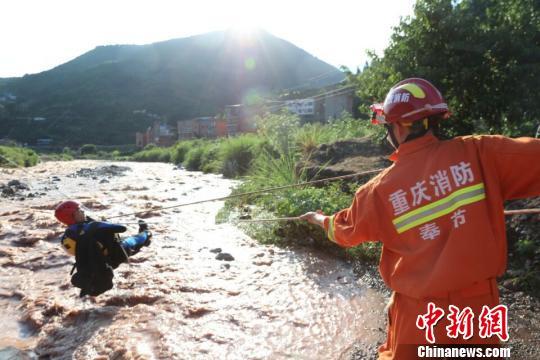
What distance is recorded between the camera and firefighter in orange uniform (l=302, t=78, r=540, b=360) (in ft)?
5.40

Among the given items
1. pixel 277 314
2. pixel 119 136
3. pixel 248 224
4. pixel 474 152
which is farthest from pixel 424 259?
pixel 119 136

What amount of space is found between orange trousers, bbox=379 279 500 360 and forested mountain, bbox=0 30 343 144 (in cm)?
6223

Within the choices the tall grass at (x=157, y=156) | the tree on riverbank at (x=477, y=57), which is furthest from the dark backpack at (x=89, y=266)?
the tall grass at (x=157, y=156)

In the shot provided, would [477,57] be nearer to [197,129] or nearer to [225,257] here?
[225,257]

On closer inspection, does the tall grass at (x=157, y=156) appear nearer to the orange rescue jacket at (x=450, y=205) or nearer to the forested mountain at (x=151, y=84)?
the forested mountain at (x=151, y=84)

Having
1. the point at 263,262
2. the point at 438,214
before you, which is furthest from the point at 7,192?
the point at 438,214

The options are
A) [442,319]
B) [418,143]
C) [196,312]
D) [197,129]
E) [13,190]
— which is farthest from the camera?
[197,129]

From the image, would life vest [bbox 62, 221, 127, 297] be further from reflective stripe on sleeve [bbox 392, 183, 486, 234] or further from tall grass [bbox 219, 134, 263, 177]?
tall grass [bbox 219, 134, 263, 177]

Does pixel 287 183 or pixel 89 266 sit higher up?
pixel 287 183

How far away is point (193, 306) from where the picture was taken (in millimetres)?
4031

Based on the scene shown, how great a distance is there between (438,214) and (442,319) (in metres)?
0.43

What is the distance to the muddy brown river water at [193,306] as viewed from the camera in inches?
130

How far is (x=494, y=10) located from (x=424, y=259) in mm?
5829

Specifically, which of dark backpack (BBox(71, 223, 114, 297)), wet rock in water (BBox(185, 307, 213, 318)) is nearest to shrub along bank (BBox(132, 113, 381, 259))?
wet rock in water (BBox(185, 307, 213, 318))
